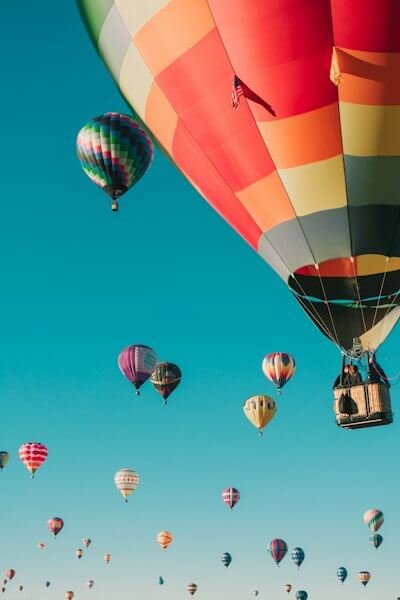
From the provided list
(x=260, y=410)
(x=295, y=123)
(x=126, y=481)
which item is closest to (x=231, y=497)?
(x=126, y=481)

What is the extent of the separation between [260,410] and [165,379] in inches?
122

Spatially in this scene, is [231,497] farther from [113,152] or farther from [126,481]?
[113,152]

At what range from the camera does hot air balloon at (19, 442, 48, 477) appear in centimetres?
3162

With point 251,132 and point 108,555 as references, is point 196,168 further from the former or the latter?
point 108,555

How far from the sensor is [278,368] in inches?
→ 1005

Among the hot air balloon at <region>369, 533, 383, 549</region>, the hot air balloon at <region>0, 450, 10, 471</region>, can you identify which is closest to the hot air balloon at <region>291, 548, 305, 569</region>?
the hot air balloon at <region>369, 533, 383, 549</region>

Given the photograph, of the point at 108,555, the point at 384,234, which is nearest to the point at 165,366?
the point at 384,234

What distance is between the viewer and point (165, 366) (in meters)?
28.4

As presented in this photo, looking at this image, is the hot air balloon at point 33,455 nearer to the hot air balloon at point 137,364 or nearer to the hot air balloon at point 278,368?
the hot air balloon at point 137,364

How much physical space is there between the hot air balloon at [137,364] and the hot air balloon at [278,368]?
11.0 feet

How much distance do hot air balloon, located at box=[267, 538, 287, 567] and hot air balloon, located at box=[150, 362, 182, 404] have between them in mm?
12647

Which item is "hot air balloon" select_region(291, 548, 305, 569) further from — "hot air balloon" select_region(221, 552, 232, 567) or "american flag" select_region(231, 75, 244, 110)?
"american flag" select_region(231, 75, 244, 110)

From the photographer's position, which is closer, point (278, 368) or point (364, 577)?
point (278, 368)

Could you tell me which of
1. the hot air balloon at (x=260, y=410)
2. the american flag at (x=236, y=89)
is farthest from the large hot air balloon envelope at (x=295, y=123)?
the hot air balloon at (x=260, y=410)
